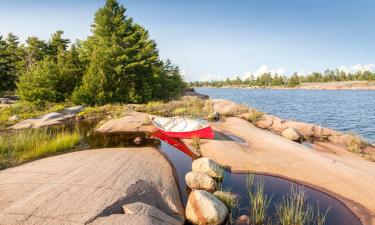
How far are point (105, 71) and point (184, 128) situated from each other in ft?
74.4

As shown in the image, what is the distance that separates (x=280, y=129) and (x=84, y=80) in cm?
2700

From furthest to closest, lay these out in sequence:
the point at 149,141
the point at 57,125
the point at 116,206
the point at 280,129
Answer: the point at 57,125 < the point at 280,129 < the point at 149,141 < the point at 116,206

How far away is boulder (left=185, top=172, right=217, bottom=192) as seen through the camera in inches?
363

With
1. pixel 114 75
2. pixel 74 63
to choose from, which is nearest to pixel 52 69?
pixel 74 63

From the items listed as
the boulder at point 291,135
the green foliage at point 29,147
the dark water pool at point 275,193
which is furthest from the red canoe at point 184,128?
the green foliage at point 29,147

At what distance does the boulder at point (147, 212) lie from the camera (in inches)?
259

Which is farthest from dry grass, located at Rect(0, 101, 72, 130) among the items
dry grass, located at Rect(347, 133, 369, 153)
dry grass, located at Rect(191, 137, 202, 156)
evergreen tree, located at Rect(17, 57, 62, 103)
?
dry grass, located at Rect(347, 133, 369, 153)

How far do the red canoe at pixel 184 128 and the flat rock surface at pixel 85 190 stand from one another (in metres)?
4.80

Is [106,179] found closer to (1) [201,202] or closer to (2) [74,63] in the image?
(1) [201,202]

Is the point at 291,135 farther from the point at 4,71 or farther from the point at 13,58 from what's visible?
the point at 13,58

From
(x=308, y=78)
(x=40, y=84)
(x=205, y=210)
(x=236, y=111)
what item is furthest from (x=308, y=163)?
(x=308, y=78)

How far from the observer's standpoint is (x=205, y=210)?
7.25 metres

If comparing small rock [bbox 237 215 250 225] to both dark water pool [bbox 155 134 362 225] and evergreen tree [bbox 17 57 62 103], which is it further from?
evergreen tree [bbox 17 57 62 103]

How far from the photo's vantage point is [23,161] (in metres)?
11.6
